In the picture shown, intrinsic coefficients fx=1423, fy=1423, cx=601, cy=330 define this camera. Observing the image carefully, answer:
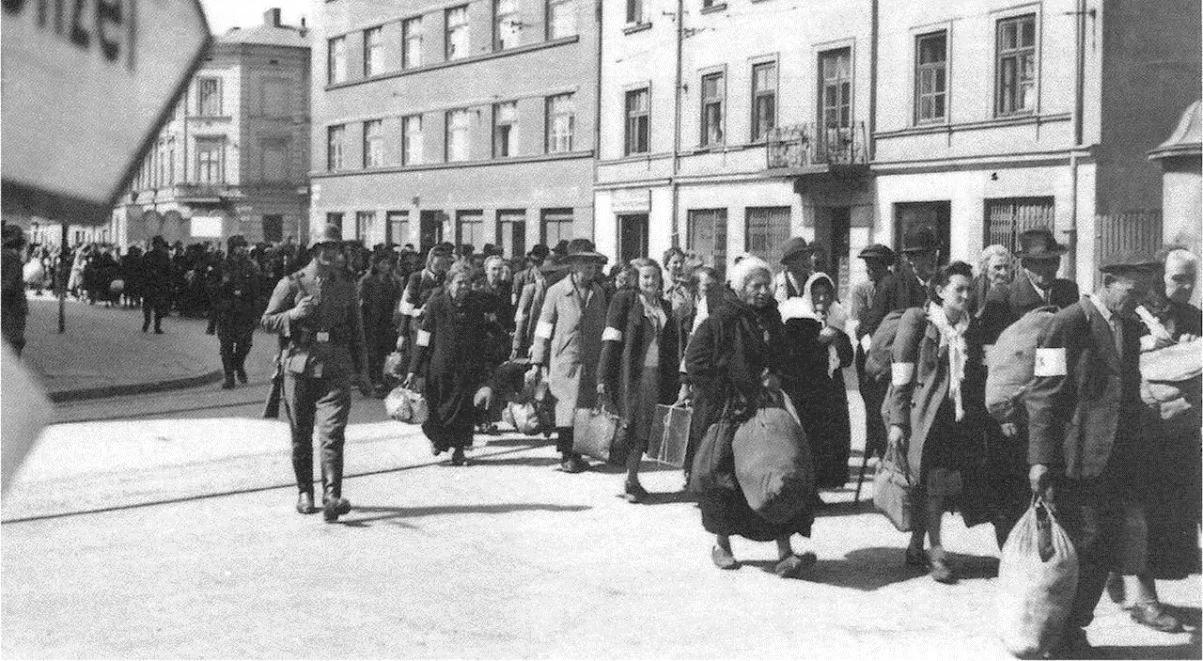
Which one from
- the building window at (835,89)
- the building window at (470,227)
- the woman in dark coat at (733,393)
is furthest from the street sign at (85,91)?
the building window at (470,227)

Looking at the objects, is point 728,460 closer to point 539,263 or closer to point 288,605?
point 288,605

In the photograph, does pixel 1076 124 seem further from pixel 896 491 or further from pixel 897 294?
pixel 896 491

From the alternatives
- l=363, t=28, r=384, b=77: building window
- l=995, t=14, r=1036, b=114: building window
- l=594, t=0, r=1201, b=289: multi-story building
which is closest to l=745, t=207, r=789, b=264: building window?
l=594, t=0, r=1201, b=289: multi-story building

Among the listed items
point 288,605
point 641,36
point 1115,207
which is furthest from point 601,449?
point 641,36

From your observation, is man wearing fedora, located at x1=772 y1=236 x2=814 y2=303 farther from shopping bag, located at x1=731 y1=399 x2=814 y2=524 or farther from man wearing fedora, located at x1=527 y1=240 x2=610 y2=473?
shopping bag, located at x1=731 y1=399 x2=814 y2=524

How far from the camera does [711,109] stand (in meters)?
35.0

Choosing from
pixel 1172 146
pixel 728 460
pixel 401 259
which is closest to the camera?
pixel 728 460

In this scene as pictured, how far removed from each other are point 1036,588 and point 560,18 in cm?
3542

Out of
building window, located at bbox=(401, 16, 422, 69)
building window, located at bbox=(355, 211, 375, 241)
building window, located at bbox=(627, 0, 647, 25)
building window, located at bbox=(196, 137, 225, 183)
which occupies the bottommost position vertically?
building window, located at bbox=(355, 211, 375, 241)

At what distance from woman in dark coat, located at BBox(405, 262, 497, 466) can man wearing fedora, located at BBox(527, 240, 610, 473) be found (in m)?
0.57

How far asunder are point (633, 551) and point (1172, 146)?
32.4 ft

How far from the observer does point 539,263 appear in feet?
53.5

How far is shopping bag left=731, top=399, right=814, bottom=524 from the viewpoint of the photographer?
7.30 meters

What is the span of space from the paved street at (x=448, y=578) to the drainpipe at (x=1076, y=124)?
16.6 meters
